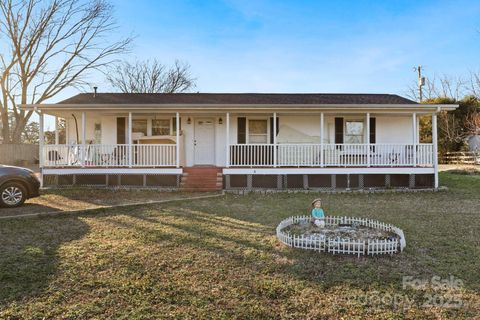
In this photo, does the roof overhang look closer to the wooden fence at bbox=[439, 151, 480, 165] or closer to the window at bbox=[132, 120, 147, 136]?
the window at bbox=[132, 120, 147, 136]

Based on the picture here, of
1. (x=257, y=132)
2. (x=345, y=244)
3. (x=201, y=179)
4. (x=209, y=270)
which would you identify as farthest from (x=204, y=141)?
(x=209, y=270)

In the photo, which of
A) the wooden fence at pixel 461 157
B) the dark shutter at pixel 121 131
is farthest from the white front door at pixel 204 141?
the wooden fence at pixel 461 157

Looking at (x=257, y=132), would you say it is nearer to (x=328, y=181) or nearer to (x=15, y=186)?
(x=328, y=181)

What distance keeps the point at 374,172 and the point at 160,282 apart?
9.04m

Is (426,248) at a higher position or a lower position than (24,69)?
lower

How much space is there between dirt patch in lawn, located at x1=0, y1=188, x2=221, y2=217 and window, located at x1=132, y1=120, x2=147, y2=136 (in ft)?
10.7

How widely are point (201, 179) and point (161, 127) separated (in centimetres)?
338

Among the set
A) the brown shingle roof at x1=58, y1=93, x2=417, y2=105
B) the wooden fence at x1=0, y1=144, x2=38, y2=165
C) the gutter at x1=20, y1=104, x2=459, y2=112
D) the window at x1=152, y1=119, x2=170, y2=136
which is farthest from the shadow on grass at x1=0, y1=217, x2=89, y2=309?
the wooden fence at x1=0, y1=144, x2=38, y2=165

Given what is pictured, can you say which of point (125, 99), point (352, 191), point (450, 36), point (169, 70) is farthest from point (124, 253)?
point (169, 70)

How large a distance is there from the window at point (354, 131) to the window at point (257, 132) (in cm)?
333

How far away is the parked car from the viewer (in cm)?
729

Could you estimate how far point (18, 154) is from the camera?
870 inches

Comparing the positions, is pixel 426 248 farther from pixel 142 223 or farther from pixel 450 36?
pixel 450 36

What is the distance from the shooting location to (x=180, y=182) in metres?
10.7
